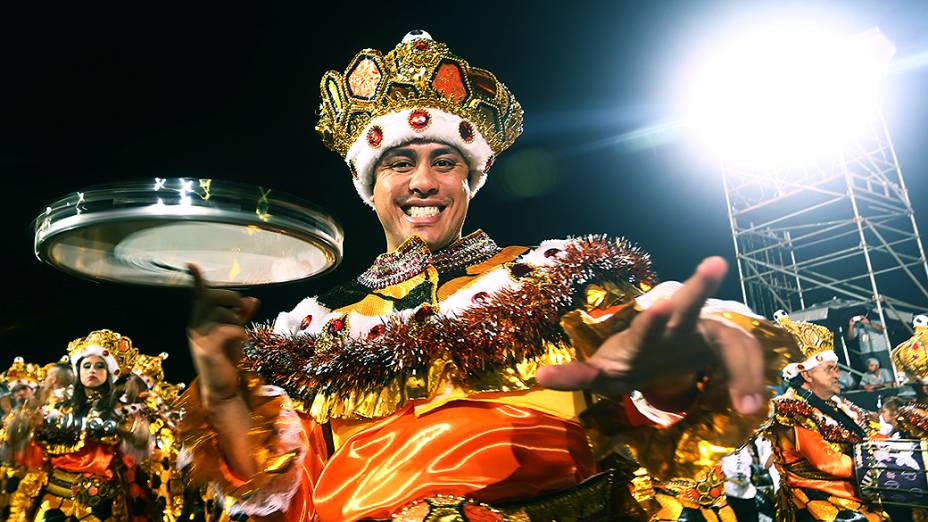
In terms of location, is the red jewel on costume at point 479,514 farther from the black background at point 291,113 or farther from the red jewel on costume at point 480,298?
the black background at point 291,113

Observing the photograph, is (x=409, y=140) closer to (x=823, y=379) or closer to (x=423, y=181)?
(x=423, y=181)

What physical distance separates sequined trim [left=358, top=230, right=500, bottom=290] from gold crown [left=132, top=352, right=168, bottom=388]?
4090mm

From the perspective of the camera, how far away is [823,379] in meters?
5.61

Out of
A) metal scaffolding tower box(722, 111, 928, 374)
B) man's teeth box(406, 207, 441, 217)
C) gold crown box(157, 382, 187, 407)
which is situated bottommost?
gold crown box(157, 382, 187, 407)

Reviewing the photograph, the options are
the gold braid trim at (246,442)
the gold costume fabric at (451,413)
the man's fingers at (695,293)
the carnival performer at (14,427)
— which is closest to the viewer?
the man's fingers at (695,293)

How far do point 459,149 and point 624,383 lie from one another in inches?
44.2

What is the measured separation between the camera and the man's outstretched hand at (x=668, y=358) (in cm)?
103

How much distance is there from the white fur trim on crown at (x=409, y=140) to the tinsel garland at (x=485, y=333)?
0.54 meters

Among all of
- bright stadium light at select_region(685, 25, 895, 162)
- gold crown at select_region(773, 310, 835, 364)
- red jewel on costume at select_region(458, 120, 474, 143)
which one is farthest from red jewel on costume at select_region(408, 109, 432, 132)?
gold crown at select_region(773, 310, 835, 364)

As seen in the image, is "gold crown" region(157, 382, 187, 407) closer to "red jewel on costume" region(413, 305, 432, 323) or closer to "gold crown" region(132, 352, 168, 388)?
"gold crown" region(132, 352, 168, 388)

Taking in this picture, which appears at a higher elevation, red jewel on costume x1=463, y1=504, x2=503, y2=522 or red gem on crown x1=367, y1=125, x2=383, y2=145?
red gem on crown x1=367, y1=125, x2=383, y2=145

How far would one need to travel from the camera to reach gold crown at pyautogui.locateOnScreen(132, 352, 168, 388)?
5.44 m

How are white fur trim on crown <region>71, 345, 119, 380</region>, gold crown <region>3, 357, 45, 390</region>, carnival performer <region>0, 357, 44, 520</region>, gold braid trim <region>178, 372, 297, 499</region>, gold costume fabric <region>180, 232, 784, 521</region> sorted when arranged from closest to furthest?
gold costume fabric <region>180, 232, 784, 521</region>
gold braid trim <region>178, 372, 297, 499</region>
carnival performer <region>0, 357, 44, 520</region>
gold crown <region>3, 357, 45, 390</region>
white fur trim on crown <region>71, 345, 119, 380</region>

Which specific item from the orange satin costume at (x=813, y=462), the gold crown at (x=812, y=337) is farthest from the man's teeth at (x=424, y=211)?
the gold crown at (x=812, y=337)
